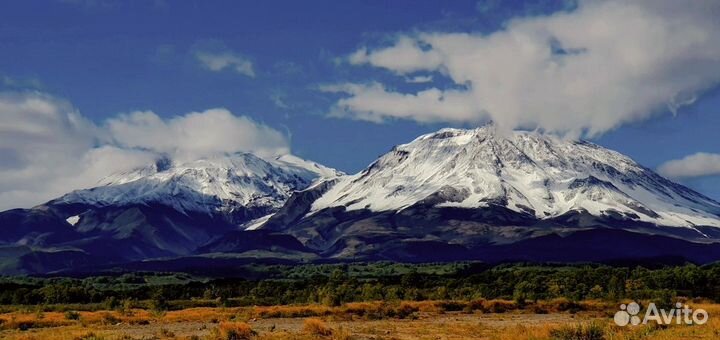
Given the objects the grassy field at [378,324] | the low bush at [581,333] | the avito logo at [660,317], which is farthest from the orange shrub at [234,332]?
the avito logo at [660,317]

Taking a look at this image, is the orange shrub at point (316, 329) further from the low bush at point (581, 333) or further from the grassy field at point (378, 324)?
the low bush at point (581, 333)

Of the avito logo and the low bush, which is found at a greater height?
the avito logo

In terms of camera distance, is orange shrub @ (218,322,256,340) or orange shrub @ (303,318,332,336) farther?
orange shrub @ (303,318,332,336)

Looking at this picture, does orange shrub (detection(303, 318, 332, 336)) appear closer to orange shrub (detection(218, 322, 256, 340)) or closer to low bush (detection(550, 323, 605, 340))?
orange shrub (detection(218, 322, 256, 340))

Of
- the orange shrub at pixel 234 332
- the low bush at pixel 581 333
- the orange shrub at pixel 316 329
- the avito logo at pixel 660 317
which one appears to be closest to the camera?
the low bush at pixel 581 333

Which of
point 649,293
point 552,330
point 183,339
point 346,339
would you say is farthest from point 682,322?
point 649,293

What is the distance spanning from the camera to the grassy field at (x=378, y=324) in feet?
153

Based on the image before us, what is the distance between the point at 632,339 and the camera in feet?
140

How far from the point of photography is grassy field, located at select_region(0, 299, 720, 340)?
4666 centimetres

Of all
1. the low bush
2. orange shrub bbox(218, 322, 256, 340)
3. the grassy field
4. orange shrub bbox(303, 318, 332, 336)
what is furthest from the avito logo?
orange shrub bbox(218, 322, 256, 340)

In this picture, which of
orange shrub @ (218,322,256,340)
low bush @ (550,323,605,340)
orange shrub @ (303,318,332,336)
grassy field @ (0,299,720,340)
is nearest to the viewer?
low bush @ (550,323,605,340)

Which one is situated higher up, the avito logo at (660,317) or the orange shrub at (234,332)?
the avito logo at (660,317)

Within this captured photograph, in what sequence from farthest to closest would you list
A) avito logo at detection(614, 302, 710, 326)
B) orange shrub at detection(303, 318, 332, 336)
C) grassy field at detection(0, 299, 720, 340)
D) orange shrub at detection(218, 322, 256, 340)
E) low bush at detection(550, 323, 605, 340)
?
avito logo at detection(614, 302, 710, 326), orange shrub at detection(303, 318, 332, 336), orange shrub at detection(218, 322, 256, 340), grassy field at detection(0, 299, 720, 340), low bush at detection(550, 323, 605, 340)

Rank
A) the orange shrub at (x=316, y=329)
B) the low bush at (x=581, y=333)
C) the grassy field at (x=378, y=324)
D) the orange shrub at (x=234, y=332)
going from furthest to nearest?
1. the orange shrub at (x=316, y=329)
2. the orange shrub at (x=234, y=332)
3. the grassy field at (x=378, y=324)
4. the low bush at (x=581, y=333)
